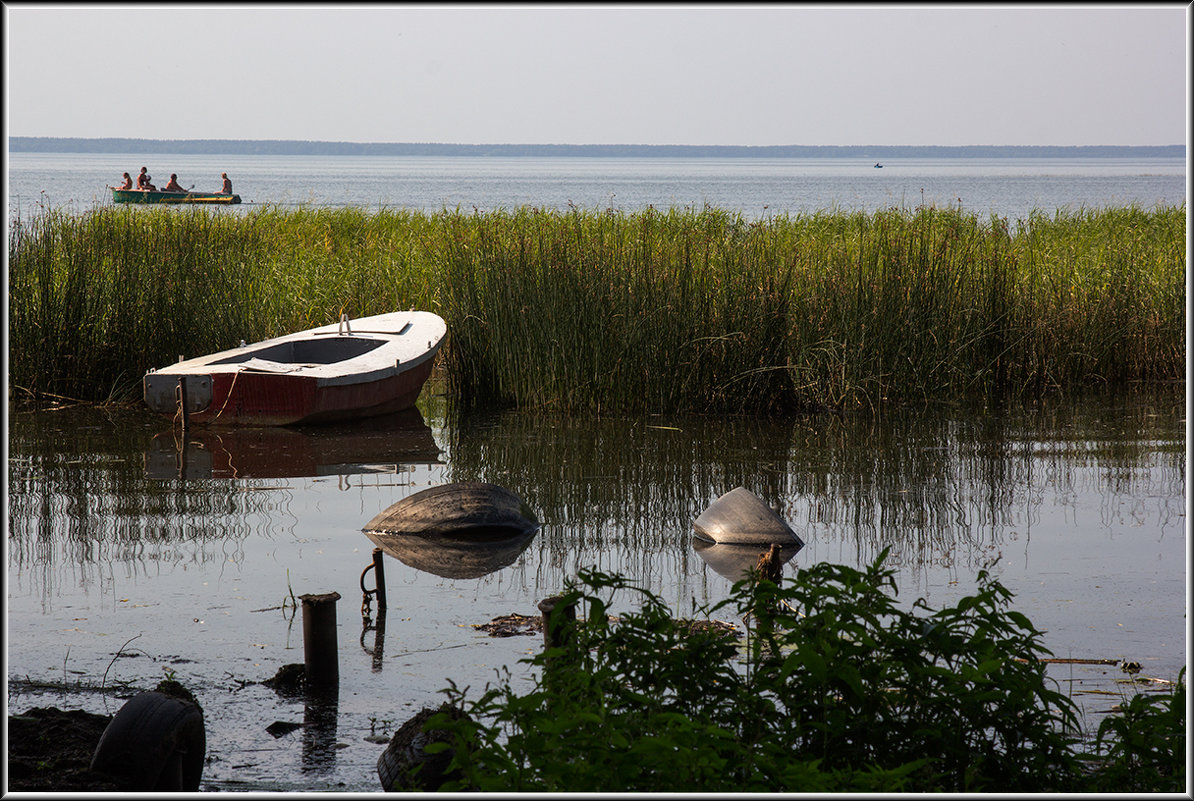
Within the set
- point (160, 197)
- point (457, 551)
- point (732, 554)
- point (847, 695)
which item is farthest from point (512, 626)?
point (160, 197)

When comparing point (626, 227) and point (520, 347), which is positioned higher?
point (626, 227)

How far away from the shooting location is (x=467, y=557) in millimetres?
5988

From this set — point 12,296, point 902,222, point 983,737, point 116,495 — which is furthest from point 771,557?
point 12,296

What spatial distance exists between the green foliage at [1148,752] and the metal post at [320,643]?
2499 millimetres

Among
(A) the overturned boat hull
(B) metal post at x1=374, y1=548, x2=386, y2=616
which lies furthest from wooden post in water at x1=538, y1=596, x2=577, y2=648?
(A) the overturned boat hull

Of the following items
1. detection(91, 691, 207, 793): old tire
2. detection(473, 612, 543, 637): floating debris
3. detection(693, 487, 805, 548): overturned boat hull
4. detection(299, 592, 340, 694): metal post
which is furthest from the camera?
detection(693, 487, 805, 548): overturned boat hull

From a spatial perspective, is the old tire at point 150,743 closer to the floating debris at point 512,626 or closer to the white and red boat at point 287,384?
the floating debris at point 512,626

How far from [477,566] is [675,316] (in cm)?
425

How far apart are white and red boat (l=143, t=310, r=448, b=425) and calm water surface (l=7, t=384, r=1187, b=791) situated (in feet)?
0.68

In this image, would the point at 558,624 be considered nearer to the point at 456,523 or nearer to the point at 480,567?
the point at 480,567

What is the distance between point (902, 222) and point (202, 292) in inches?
254

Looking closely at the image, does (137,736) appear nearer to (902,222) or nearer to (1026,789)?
(1026,789)

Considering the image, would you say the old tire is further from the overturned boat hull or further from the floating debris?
the overturned boat hull

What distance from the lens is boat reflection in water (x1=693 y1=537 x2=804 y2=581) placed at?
570 cm
